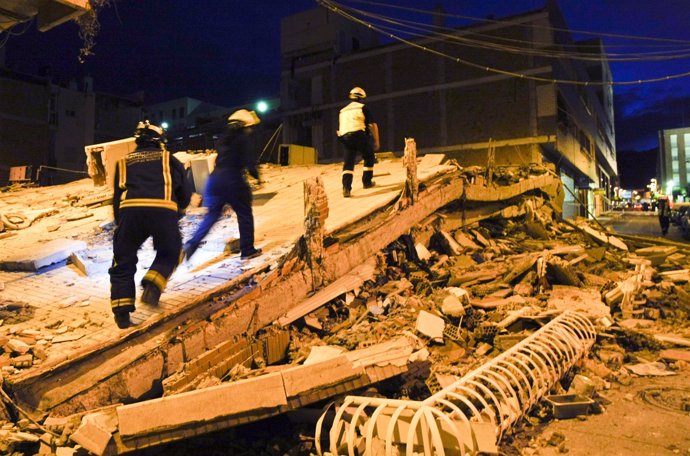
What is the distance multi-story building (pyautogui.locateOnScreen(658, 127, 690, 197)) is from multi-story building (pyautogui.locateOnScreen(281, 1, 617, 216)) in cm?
4522

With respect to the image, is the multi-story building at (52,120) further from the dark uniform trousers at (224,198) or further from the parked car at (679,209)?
the parked car at (679,209)

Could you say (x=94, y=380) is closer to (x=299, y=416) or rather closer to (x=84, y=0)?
(x=299, y=416)

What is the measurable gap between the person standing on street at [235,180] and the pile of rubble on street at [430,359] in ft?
2.27

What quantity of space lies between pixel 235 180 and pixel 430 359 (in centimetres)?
284

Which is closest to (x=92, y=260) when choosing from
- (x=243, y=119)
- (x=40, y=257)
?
(x=40, y=257)

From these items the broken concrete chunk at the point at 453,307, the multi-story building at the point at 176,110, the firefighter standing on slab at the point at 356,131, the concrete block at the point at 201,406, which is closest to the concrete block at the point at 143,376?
the concrete block at the point at 201,406

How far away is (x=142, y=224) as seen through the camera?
376 centimetres

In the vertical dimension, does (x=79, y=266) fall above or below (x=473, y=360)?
above

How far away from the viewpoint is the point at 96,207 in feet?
30.8

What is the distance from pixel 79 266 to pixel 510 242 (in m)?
7.57

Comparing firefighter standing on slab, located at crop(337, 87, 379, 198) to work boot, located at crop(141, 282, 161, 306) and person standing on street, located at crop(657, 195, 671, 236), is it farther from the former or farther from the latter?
person standing on street, located at crop(657, 195, 671, 236)

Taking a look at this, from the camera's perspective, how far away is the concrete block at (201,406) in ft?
9.16

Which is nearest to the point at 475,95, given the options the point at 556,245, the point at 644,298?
the point at 556,245

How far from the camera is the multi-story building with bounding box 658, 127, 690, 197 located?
67.1 metres
